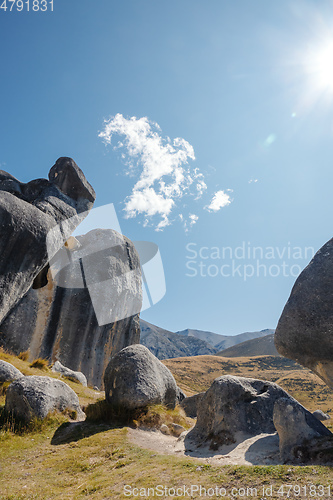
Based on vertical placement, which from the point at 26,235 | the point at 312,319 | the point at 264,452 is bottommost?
the point at 264,452

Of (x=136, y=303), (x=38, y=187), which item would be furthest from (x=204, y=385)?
(x=38, y=187)

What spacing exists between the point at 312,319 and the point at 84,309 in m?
18.8

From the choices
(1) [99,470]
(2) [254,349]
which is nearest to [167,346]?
(2) [254,349]

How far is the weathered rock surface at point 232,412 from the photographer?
795 cm

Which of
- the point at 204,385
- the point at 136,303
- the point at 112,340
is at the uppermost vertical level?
the point at 136,303

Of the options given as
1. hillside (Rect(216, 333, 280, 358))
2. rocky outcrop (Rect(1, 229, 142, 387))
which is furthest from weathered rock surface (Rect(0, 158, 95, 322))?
hillside (Rect(216, 333, 280, 358))

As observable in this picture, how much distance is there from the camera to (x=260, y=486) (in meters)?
3.93

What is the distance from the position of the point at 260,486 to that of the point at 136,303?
77.5 feet

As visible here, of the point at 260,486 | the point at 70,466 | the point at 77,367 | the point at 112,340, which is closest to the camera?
the point at 260,486

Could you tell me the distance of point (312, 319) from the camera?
5789mm

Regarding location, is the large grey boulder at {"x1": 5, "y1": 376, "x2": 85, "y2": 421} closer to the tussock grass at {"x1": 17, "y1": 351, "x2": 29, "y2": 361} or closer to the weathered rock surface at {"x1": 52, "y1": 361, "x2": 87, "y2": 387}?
the weathered rock surface at {"x1": 52, "y1": 361, "x2": 87, "y2": 387}

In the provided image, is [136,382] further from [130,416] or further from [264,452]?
[264,452]

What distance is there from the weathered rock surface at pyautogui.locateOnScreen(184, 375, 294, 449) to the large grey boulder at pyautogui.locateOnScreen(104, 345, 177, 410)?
192cm

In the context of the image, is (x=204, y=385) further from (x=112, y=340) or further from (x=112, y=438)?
(x=112, y=438)
